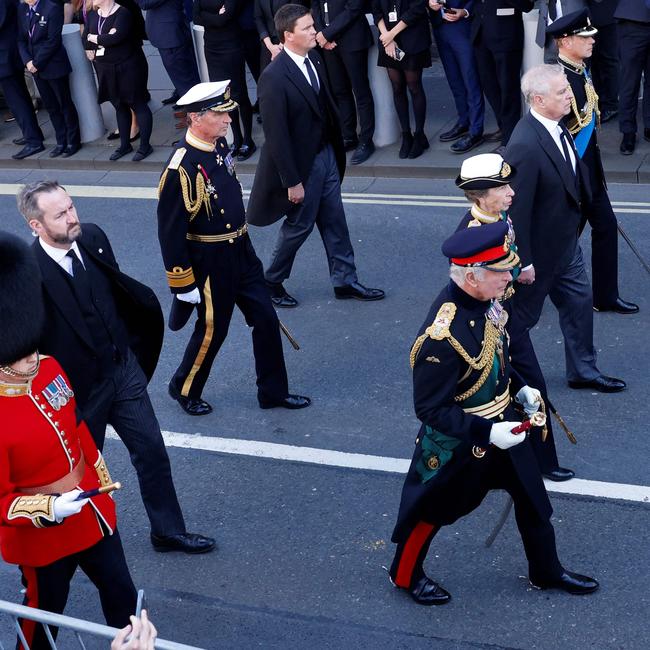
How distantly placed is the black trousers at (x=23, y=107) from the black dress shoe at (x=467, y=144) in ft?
16.0

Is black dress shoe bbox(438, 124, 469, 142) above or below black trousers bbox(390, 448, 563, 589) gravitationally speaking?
below

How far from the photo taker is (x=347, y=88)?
38.8 feet

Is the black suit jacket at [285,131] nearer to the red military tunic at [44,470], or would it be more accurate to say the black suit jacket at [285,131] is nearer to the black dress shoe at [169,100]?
the red military tunic at [44,470]

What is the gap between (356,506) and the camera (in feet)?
20.2

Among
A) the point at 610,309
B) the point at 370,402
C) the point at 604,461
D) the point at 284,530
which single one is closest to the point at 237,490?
the point at 284,530

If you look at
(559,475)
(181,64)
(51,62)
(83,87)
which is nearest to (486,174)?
(559,475)

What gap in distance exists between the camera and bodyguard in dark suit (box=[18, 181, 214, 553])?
5.30 m

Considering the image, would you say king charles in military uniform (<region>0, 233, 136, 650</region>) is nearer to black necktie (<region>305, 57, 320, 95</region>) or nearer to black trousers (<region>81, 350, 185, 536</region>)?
black trousers (<region>81, 350, 185, 536</region>)

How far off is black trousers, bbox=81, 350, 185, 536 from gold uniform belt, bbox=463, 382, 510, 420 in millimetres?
1561

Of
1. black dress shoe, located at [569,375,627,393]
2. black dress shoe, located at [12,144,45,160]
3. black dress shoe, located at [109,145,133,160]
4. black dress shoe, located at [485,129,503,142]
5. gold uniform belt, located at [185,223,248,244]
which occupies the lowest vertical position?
black dress shoe, located at [12,144,45,160]

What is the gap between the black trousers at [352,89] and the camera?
37.9 feet

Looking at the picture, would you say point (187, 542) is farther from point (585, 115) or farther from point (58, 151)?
point (58, 151)

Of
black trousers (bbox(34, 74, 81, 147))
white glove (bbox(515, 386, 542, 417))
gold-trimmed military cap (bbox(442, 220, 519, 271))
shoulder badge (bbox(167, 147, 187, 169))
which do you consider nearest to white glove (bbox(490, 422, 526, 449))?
white glove (bbox(515, 386, 542, 417))

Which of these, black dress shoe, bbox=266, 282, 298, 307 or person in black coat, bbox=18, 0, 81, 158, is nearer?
black dress shoe, bbox=266, 282, 298, 307
